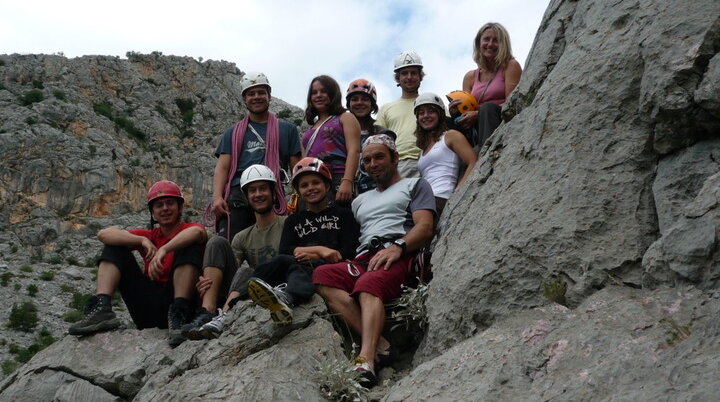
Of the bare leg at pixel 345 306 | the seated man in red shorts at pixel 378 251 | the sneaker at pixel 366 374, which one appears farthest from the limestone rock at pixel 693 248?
the bare leg at pixel 345 306

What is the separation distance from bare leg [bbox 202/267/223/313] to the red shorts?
1177 mm

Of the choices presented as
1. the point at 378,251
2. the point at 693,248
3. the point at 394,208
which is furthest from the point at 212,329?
the point at 693,248

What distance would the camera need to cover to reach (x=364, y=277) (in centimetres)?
698

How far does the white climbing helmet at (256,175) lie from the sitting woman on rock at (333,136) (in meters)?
0.78

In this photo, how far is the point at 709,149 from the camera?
210 inches

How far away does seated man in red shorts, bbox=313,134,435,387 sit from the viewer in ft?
22.4

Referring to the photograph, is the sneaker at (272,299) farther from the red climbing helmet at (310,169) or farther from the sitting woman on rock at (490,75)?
the sitting woman on rock at (490,75)

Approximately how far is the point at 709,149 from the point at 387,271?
2.90 meters

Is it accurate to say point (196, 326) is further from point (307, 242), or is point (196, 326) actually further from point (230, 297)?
point (307, 242)

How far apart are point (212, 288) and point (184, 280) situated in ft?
1.10

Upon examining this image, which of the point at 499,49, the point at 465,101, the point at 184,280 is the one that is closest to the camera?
the point at 184,280

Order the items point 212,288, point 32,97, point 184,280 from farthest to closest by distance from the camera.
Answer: point 32,97, point 184,280, point 212,288

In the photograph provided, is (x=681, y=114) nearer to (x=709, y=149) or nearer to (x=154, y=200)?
(x=709, y=149)

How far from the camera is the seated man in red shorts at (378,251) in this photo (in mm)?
6828
